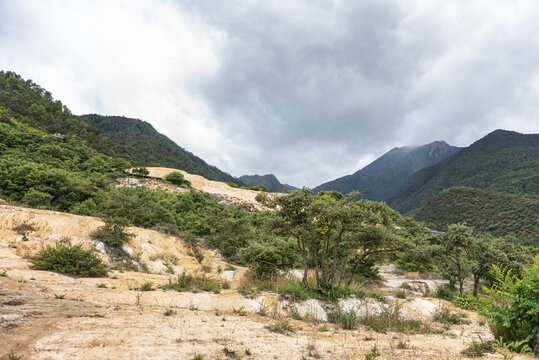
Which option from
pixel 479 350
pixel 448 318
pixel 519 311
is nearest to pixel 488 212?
pixel 448 318

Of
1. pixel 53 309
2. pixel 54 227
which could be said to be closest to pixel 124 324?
pixel 53 309

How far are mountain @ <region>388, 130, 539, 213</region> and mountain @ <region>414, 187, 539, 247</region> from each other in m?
12.0

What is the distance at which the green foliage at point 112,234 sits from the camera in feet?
45.5

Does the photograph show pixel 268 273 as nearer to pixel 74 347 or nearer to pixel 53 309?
pixel 53 309

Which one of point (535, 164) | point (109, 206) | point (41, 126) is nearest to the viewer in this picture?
point (109, 206)

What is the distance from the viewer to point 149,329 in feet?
16.0

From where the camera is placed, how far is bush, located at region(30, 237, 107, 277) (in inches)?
368

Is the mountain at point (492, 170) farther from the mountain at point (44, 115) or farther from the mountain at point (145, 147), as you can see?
the mountain at point (44, 115)

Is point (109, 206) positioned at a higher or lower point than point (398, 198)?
lower

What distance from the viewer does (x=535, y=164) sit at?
9706 centimetres

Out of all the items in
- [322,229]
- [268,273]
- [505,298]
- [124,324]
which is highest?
[322,229]

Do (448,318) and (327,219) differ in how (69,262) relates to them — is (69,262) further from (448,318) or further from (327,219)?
(448,318)

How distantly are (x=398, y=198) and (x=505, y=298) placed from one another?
691ft

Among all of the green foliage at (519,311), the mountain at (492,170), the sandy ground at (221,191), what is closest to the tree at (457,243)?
the green foliage at (519,311)
